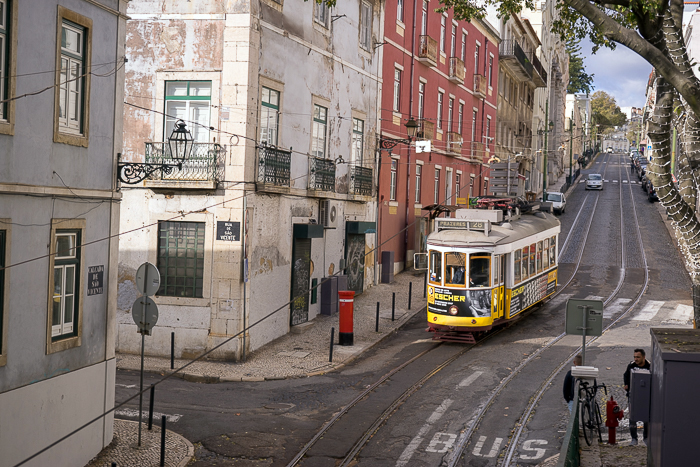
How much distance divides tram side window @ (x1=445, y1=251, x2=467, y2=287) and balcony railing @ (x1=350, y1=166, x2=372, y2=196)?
700cm

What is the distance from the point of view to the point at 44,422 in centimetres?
1014

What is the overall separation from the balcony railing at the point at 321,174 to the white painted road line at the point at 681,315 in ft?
38.0

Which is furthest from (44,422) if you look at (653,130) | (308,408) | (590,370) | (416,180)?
(416,180)

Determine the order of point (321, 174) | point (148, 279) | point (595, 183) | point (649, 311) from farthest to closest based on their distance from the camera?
point (595, 183)
point (649, 311)
point (321, 174)
point (148, 279)

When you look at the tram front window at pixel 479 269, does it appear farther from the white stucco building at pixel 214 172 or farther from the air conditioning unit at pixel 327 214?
the air conditioning unit at pixel 327 214

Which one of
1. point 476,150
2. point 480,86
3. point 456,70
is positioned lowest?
point 476,150

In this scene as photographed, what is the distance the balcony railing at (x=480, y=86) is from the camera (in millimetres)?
40406

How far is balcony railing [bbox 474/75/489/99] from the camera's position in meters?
40.4

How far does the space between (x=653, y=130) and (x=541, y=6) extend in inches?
2249

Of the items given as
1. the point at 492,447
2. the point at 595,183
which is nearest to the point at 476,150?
the point at 492,447

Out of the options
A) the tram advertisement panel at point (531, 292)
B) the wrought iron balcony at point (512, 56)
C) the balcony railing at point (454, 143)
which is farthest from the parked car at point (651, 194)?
the tram advertisement panel at point (531, 292)

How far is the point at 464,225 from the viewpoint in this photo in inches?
775

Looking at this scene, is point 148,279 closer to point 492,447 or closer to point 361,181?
point 492,447

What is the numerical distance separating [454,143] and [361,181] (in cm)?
1267
